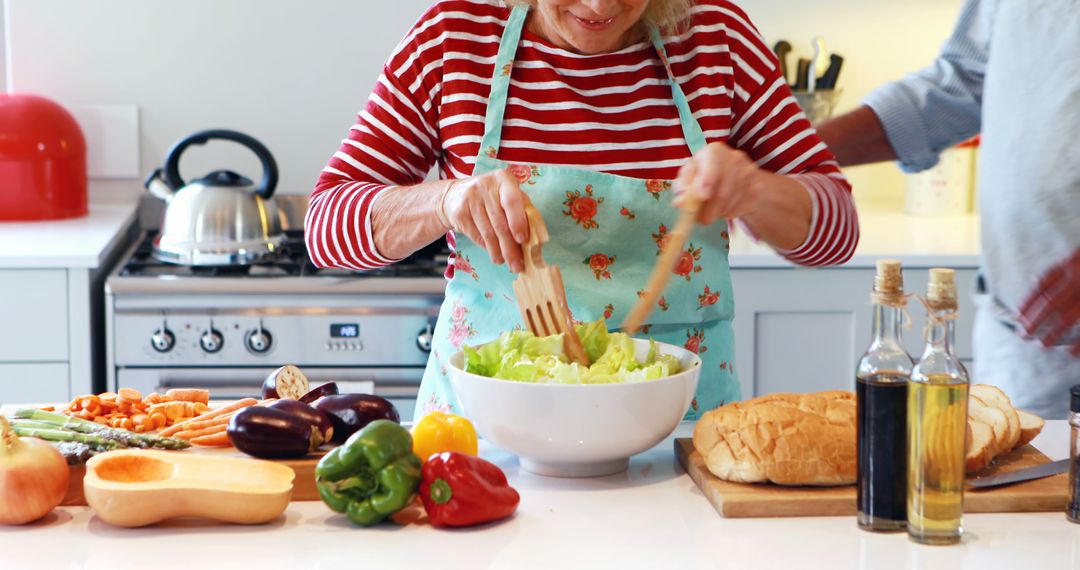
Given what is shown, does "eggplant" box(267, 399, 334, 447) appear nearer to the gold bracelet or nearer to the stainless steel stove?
the gold bracelet

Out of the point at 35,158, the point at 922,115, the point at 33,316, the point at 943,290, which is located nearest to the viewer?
the point at 943,290

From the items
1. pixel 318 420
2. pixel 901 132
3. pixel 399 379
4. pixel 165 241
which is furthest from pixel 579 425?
pixel 165 241

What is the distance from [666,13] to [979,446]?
2.13ft

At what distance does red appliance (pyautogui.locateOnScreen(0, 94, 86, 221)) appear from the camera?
2641mm

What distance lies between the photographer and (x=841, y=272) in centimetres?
243

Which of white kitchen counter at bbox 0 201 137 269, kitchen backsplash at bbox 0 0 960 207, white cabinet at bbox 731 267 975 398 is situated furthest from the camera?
kitchen backsplash at bbox 0 0 960 207

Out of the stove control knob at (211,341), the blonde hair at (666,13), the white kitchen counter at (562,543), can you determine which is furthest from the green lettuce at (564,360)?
the stove control knob at (211,341)

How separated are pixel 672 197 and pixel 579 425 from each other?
0.45 m

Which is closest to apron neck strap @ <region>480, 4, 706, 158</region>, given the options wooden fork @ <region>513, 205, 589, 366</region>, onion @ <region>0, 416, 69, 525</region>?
wooden fork @ <region>513, 205, 589, 366</region>

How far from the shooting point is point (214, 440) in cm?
124

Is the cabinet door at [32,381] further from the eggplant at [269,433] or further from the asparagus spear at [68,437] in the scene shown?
the eggplant at [269,433]

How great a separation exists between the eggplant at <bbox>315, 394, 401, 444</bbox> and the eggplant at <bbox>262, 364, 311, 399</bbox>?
0.36ft

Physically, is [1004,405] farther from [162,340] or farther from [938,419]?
[162,340]

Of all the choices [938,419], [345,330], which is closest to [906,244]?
[345,330]
